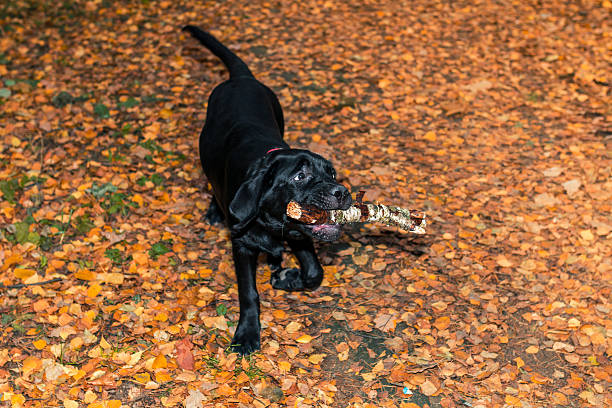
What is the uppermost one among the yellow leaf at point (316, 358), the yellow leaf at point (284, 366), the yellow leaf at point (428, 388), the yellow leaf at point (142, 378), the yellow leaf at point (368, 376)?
the yellow leaf at point (142, 378)

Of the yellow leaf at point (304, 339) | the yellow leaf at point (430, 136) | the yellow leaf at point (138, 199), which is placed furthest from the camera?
the yellow leaf at point (430, 136)

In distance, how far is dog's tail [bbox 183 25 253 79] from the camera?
223 inches

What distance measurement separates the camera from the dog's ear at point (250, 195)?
13.3 ft

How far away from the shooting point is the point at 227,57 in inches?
231

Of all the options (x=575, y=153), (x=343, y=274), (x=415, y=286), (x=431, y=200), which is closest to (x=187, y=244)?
(x=343, y=274)

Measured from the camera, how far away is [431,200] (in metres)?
5.98

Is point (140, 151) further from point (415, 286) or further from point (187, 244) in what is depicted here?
point (415, 286)

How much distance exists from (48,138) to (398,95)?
406 cm

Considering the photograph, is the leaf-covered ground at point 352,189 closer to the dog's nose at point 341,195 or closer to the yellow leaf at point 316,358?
the yellow leaf at point 316,358

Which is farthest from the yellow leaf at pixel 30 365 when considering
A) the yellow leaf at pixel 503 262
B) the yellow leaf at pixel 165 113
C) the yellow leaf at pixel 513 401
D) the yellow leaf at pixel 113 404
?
the yellow leaf at pixel 503 262

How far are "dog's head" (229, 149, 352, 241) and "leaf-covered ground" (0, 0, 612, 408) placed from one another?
944 millimetres

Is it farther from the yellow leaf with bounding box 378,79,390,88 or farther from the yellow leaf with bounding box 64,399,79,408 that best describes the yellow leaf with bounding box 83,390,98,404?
the yellow leaf with bounding box 378,79,390,88

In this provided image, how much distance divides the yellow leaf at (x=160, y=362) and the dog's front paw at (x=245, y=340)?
0.47 metres

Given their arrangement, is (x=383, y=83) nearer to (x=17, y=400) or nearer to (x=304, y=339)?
(x=304, y=339)
